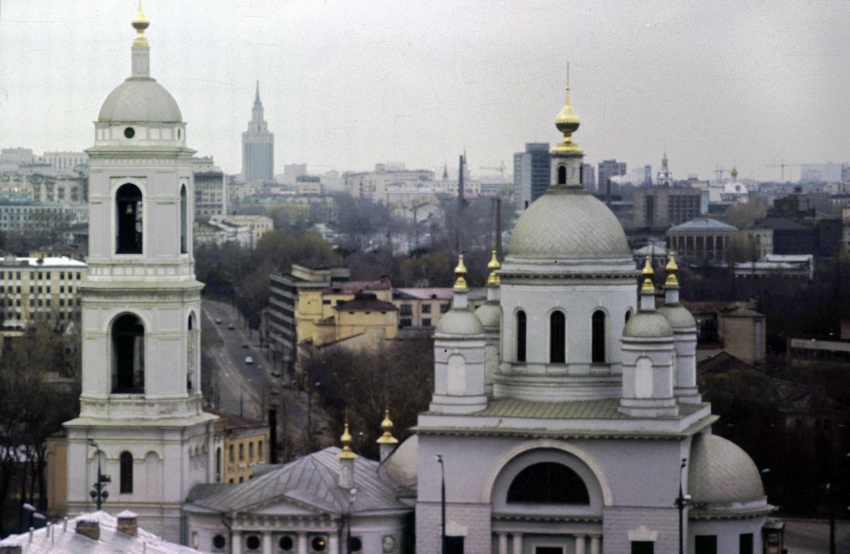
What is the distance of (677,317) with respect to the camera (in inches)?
2507

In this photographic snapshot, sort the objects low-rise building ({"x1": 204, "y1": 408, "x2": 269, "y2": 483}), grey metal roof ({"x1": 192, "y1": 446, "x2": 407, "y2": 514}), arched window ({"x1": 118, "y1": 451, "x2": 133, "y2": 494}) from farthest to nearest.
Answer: low-rise building ({"x1": 204, "y1": 408, "x2": 269, "y2": 483}) < arched window ({"x1": 118, "y1": 451, "x2": 133, "y2": 494}) < grey metal roof ({"x1": 192, "y1": 446, "x2": 407, "y2": 514})

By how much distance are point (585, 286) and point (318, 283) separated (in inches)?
3126

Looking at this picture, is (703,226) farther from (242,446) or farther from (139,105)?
(139,105)

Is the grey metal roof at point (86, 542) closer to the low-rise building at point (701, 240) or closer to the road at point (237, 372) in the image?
the road at point (237, 372)

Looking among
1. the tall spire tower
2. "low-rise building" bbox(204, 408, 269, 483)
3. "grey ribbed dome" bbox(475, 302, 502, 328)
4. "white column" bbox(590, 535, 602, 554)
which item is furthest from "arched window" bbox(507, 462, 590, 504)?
"low-rise building" bbox(204, 408, 269, 483)

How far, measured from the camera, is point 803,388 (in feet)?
325

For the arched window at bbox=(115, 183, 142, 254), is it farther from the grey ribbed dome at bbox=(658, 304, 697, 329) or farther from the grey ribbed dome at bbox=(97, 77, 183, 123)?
the grey ribbed dome at bbox=(658, 304, 697, 329)

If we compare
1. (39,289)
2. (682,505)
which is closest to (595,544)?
(682,505)

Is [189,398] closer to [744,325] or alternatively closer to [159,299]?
[159,299]

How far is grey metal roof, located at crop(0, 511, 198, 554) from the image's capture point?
1854 inches

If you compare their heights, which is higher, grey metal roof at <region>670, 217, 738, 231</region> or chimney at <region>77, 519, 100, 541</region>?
grey metal roof at <region>670, 217, 738, 231</region>

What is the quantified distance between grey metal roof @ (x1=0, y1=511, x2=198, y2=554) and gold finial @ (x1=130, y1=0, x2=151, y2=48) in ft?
44.5

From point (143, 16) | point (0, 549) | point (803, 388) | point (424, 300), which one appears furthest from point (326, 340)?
point (0, 549)

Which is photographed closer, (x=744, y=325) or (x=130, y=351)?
(x=130, y=351)
